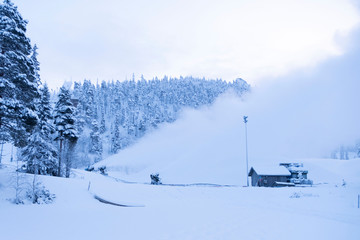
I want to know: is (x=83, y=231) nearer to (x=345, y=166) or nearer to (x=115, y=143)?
(x=345, y=166)

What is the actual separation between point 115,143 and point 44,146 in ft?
233

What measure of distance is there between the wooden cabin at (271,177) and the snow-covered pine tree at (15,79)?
3954cm

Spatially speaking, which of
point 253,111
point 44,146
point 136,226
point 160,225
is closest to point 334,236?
point 160,225

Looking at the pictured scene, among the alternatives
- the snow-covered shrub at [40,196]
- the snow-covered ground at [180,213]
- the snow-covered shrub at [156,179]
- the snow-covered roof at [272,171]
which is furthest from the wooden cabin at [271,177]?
the snow-covered shrub at [40,196]

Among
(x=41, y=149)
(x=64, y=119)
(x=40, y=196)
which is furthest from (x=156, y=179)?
(x=40, y=196)

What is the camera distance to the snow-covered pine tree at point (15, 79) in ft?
55.9

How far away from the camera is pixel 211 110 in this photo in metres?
165

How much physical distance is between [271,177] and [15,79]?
43.4 metres

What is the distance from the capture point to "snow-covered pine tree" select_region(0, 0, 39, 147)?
17.0 m

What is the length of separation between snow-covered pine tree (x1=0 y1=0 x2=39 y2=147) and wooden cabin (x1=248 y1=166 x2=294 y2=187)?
39541mm

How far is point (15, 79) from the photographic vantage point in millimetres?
17547

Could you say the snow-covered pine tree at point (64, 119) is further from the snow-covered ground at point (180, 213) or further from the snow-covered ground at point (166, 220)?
the snow-covered ground at point (166, 220)

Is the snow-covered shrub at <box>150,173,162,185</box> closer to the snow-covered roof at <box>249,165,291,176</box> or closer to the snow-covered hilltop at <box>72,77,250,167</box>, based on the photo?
the snow-covered roof at <box>249,165,291,176</box>

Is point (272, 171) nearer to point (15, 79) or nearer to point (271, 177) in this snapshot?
point (271, 177)
